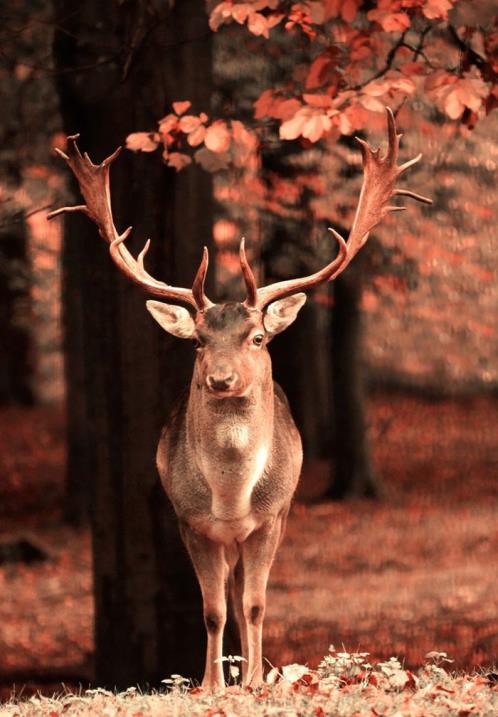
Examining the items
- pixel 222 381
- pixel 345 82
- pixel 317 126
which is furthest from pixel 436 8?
pixel 222 381

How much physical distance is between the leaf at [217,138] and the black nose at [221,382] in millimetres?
2156

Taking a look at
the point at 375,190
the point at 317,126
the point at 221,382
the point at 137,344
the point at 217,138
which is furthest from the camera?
the point at 137,344

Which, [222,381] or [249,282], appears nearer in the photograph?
[222,381]

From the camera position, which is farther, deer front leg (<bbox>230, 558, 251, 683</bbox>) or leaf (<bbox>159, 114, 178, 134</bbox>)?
leaf (<bbox>159, 114, 178, 134</bbox>)

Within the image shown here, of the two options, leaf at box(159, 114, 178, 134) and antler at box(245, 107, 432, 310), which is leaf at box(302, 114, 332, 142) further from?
leaf at box(159, 114, 178, 134)

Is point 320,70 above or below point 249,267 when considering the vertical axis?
above

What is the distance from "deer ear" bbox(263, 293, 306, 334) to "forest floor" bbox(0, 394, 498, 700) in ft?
16.5

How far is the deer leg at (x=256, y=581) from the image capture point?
7.25m

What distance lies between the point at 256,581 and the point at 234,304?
139cm

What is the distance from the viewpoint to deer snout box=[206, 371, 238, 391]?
21.7ft

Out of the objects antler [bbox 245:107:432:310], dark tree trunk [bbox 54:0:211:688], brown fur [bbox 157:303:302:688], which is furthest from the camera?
dark tree trunk [bbox 54:0:211:688]

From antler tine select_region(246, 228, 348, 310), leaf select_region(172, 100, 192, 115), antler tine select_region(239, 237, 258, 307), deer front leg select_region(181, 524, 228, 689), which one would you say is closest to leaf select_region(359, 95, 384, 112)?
leaf select_region(172, 100, 192, 115)

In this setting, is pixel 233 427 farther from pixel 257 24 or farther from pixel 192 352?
pixel 257 24

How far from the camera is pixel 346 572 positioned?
55.4 ft
